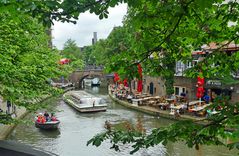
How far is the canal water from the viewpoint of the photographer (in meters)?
21.1

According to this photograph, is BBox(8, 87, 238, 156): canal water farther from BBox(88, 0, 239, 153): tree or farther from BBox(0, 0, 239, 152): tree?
BBox(0, 0, 239, 152): tree

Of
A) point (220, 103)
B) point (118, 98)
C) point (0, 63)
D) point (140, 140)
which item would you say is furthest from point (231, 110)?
point (118, 98)

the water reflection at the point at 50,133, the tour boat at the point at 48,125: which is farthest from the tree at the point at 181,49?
the tour boat at the point at 48,125

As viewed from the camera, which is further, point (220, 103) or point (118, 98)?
point (118, 98)

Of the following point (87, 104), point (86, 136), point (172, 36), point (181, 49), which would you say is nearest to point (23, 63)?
point (181, 49)

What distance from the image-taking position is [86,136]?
26625 millimetres

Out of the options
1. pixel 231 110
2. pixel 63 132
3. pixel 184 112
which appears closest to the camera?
pixel 231 110

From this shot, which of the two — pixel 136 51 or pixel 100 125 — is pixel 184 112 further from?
pixel 136 51

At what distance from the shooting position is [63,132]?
2830 cm

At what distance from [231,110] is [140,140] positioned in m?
1.45

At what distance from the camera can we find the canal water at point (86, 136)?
21109 millimetres

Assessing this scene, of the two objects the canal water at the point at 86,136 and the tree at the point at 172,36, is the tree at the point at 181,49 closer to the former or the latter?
the tree at the point at 172,36

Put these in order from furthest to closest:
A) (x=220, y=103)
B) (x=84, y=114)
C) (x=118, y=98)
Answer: (x=118, y=98) < (x=84, y=114) < (x=220, y=103)

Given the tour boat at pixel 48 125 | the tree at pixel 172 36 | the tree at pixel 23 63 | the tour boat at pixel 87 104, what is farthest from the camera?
the tour boat at pixel 87 104
